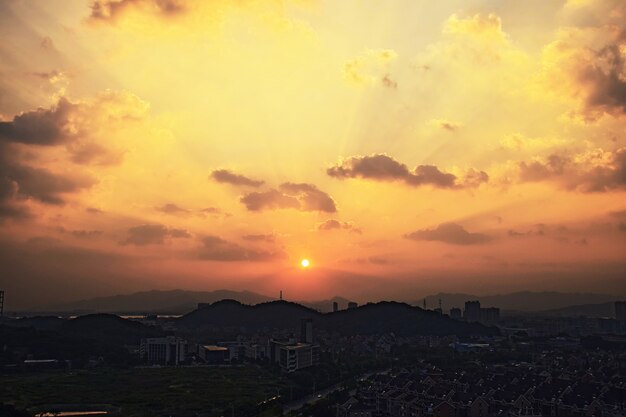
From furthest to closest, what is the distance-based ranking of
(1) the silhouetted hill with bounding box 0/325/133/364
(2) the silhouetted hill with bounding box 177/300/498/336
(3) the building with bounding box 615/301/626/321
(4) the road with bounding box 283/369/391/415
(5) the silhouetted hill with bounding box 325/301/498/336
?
(3) the building with bounding box 615/301/626/321, (2) the silhouetted hill with bounding box 177/300/498/336, (5) the silhouetted hill with bounding box 325/301/498/336, (1) the silhouetted hill with bounding box 0/325/133/364, (4) the road with bounding box 283/369/391/415

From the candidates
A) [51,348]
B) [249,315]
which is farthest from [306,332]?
[249,315]

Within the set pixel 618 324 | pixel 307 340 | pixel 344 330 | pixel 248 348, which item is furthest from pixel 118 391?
pixel 618 324

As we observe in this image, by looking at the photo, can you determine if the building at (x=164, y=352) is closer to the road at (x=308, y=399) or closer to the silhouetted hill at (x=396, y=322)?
the road at (x=308, y=399)

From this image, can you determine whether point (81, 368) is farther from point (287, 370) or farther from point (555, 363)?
point (555, 363)

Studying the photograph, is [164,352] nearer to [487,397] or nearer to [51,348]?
[51,348]

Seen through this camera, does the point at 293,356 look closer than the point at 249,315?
Yes

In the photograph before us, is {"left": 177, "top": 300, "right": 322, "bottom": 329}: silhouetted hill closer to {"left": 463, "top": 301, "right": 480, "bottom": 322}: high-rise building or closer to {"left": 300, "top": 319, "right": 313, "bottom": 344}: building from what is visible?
{"left": 463, "top": 301, "right": 480, "bottom": 322}: high-rise building

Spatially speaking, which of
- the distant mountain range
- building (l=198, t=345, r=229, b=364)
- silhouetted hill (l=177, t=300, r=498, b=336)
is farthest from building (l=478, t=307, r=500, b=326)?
building (l=198, t=345, r=229, b=364)
